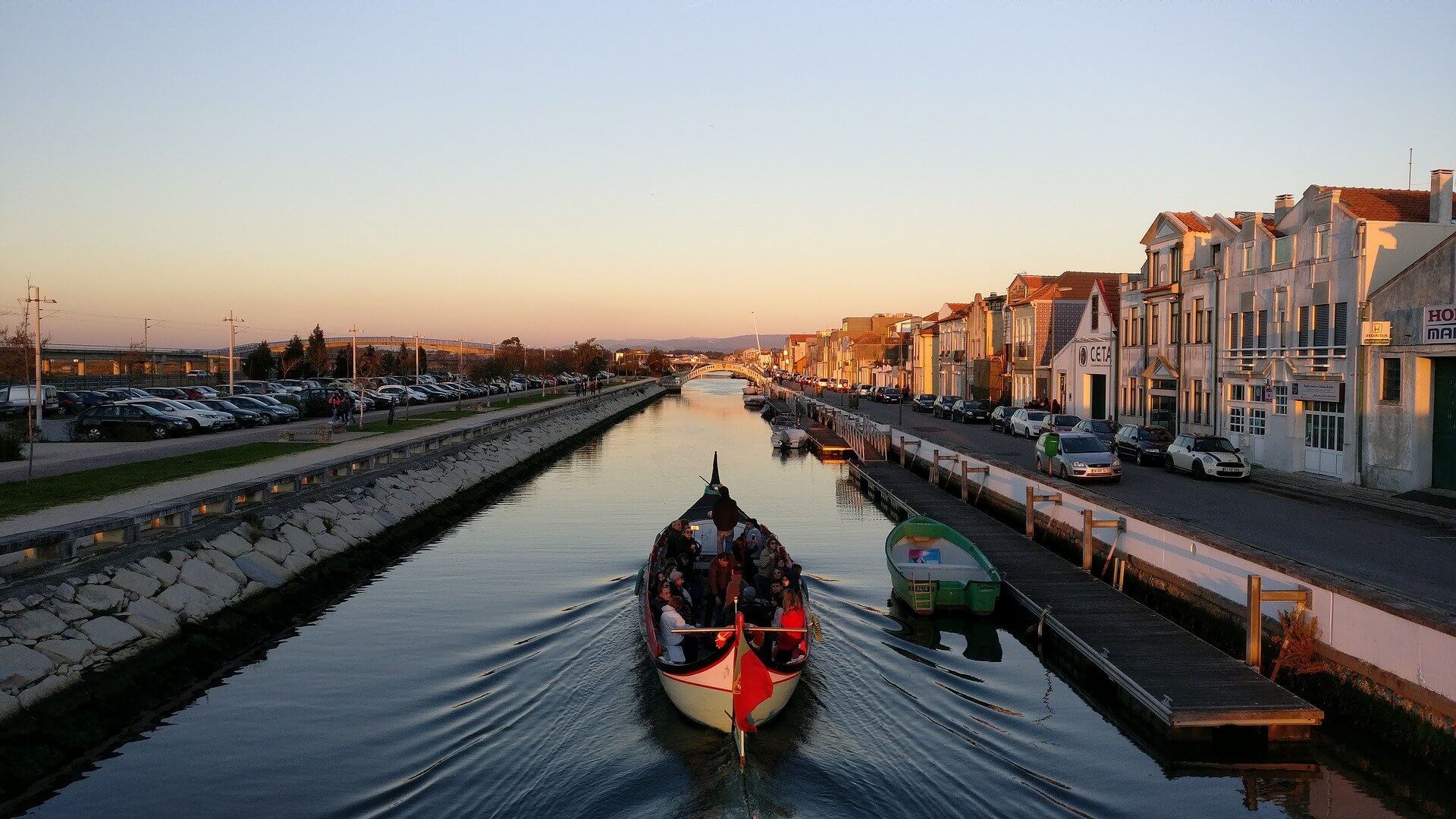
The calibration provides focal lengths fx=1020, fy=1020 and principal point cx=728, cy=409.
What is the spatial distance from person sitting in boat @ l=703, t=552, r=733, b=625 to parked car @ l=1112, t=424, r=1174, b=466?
27091mm

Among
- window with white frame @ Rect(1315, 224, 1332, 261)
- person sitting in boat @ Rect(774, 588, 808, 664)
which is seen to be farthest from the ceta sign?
person sitting in boat @ Rect(774, 588, 808, 664)

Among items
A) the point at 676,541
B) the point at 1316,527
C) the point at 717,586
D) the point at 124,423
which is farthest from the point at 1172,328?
the point at 124,423

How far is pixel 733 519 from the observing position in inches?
840

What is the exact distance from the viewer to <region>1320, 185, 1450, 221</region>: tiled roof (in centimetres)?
3497

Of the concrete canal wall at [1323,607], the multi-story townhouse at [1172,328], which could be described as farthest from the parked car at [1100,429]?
the concrete canal wall at [1323,607]

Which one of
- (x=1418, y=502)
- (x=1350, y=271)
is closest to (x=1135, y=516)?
(x=1418, y=502)

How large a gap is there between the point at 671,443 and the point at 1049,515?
151 feet

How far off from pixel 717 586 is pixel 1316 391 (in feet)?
83.8

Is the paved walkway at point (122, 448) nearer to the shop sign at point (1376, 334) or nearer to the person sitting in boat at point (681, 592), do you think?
the person sitting in boat at point (681, 592)

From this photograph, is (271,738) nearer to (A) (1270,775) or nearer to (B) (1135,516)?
(A) (1270,775)

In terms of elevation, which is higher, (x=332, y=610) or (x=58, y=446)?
(x=58, y=446)

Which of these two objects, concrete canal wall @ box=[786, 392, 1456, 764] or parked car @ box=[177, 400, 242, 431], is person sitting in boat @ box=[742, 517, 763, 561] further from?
parked car @ box=[177, 400, 242, 431]

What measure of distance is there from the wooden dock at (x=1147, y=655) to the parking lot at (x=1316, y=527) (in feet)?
7.62

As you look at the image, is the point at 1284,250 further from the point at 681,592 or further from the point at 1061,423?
the point at 681,592
